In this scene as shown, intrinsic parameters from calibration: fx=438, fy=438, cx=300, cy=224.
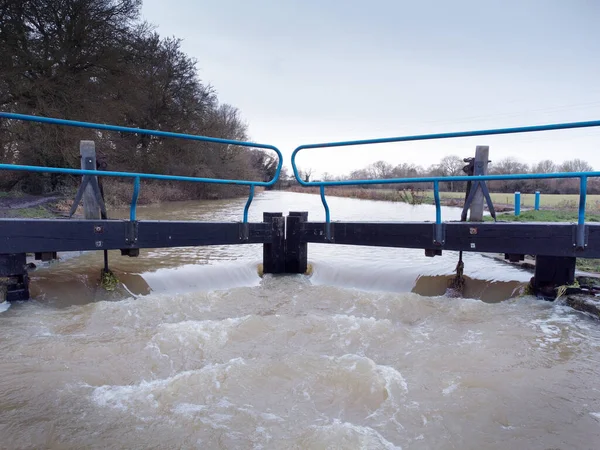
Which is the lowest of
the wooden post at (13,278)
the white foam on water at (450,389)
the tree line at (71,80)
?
the white foam on water at (450,389)

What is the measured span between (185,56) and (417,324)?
78.5 feet

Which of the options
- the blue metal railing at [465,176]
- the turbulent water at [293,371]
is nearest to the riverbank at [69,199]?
the turbulent water at [293,371]

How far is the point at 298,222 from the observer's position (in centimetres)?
657

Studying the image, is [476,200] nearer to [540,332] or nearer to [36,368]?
[540,332]

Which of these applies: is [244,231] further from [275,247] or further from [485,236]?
[485,236]

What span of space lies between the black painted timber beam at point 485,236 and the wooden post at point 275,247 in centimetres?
95

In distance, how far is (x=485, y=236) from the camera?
5211 mm

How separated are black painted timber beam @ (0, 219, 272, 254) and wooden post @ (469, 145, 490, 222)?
3048 mm

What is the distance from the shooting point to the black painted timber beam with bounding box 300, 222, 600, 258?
4824 millimetres

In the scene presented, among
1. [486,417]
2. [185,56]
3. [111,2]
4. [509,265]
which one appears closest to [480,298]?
[509,265]

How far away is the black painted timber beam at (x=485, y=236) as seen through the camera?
4.82 m

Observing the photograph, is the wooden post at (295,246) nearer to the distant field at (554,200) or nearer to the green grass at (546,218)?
the green grass at (546,218)

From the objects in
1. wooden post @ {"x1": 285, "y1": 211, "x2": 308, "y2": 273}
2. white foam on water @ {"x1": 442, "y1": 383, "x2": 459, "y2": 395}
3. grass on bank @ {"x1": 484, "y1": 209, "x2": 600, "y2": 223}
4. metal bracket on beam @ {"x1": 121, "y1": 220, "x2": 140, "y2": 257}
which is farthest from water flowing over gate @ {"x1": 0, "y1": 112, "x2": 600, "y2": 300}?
grass on bank @ {"x1": 484, "y1": 209, "x2": 600, "y2": 223}

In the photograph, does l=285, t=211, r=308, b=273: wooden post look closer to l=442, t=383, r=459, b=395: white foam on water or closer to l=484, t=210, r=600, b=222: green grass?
l=442, t=383, r=459, b=395: white foam on water
